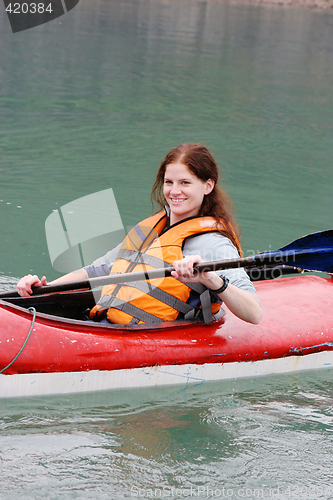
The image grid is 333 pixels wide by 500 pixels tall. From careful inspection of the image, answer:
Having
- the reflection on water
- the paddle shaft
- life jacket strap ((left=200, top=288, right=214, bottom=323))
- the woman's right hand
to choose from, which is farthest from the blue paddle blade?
the woman's right hand

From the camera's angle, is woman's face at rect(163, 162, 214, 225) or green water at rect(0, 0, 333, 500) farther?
woman's face at rect(163, 162, 214, 225)

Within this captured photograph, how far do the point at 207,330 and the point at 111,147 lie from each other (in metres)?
4.69

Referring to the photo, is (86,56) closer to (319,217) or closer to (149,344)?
(319,217)

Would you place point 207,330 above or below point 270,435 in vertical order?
above

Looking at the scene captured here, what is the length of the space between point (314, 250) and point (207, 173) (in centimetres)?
66

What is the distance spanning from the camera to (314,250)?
280 cm

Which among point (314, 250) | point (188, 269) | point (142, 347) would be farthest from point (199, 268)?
point (314, 250)

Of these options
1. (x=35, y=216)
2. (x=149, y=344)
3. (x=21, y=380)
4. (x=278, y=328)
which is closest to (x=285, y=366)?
(x=278, y=328)

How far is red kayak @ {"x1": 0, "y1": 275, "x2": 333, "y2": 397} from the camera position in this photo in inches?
101

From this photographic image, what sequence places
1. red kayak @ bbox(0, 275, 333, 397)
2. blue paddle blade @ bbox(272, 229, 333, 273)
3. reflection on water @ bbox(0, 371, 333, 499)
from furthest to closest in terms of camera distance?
blue paddle blade @ bbox(272, 229, 333, 273) < red kayak @ bbox(0, 275, 333, 397) < reflection on water @ bbox(0, 371, 333, 499)

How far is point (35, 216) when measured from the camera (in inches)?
198

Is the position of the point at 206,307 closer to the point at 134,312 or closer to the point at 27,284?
the point at 134,312

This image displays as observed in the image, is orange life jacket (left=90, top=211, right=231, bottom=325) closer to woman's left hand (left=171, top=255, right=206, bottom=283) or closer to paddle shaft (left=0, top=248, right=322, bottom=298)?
paddle shaft (left=0, top=248, right=322, bottom=298)

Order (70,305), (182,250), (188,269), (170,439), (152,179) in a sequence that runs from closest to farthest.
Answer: (188,269) < (170,439) < (182,250) < (70,305) < (152,179)
